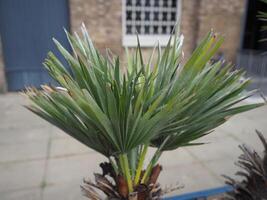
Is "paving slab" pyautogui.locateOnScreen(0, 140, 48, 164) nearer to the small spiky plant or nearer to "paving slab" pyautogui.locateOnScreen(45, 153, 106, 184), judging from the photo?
"paving slab" pyautogui.locateOnScreen(45, 153, 106, 184)

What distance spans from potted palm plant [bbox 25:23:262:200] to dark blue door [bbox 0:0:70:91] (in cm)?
569

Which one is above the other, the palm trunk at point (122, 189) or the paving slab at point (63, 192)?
the palm trunk at point (122, 189)

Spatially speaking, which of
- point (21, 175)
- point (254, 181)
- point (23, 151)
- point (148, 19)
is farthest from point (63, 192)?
point (148, 19)

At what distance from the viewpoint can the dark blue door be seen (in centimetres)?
654

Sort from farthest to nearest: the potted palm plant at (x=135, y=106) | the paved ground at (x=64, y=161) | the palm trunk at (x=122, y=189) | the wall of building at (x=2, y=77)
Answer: the wall of building at (x=2, y=77) < the paved ground at (x=64, y=161) < the palm trunk at (x=122, y=189) < the potted palm plant at (x=135, y=106)

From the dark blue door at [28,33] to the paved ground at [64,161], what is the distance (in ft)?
7.24

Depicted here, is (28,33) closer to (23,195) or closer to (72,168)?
(72,168)

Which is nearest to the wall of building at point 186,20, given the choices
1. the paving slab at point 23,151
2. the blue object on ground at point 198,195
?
Answer: the paving slab at point 23,151

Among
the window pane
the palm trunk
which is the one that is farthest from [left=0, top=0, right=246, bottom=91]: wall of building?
the palm trunk

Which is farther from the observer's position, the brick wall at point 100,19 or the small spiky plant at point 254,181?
the brick wall at point 100,19

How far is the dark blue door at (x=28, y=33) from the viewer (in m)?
6.54

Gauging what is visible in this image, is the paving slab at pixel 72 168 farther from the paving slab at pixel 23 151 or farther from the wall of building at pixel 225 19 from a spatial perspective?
the wall of building at pixel 225 19

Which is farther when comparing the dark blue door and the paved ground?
the dark blue door

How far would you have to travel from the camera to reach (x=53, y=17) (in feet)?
22.3
